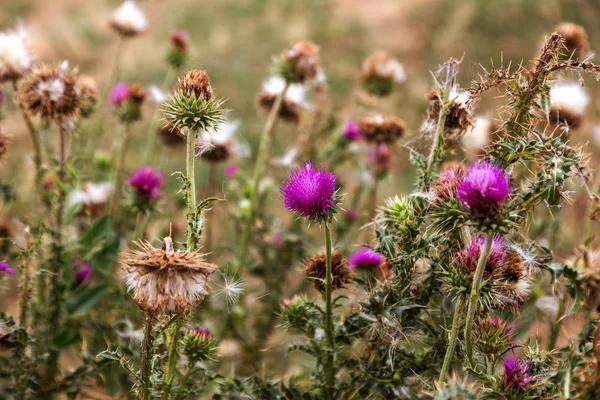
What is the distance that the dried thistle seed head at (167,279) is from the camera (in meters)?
1.29

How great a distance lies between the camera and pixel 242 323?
8.61ft

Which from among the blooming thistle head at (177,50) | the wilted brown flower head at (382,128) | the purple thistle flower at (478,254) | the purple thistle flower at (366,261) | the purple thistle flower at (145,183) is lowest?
the purple thistle flower at (478,254)

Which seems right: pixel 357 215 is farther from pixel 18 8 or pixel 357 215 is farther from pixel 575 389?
pixel 18 8

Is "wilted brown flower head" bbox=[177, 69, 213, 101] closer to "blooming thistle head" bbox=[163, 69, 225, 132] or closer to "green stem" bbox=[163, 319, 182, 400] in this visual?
"blooming thistle head" bbox=[163, 69, 225, 132]

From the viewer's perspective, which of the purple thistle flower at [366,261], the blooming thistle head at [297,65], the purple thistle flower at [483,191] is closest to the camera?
the purple thistle flower at [483,191]

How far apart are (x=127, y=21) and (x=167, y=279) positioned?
218 centimetres

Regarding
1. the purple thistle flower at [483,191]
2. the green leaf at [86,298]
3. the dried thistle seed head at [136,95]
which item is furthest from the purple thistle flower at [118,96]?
the purple thistle flower at [483,191]

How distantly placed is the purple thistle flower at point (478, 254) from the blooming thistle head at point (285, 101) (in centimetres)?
163

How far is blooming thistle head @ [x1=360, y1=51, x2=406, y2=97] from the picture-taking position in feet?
9.81

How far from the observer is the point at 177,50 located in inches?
121

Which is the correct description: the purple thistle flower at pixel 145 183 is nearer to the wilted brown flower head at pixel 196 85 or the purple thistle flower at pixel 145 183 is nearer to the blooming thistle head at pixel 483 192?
the wilted brown flower head at pixel 196 85

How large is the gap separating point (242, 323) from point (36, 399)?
0.86 metres

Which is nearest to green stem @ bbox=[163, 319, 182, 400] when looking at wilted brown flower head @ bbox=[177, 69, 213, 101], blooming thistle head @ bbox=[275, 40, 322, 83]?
wilted brown flower head @ bbox=[177, 69, 213, 101]

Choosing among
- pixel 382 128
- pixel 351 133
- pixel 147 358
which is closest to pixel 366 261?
pixel 147 358
